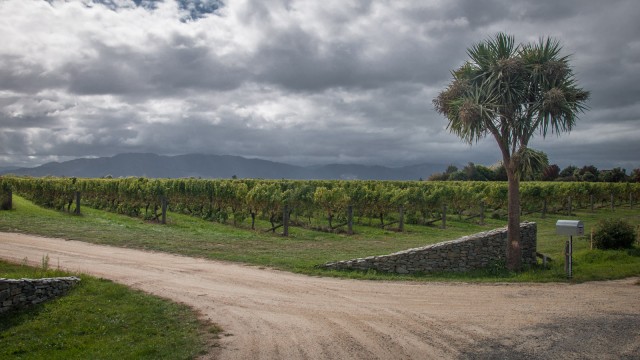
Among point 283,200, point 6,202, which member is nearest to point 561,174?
point 283,200

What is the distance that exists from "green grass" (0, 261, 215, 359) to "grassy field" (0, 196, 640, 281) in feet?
17.5

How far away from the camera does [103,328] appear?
957 centimetres

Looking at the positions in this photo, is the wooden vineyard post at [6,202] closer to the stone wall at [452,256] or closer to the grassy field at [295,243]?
the grassy field at [295,243]

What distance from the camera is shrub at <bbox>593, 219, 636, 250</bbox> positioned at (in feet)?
57.2

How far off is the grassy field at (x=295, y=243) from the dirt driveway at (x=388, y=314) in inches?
44.6

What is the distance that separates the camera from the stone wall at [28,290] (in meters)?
10.5

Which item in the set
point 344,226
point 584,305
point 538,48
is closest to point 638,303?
point 584,305

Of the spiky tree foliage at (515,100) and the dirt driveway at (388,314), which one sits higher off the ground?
the spiky tree foliage at (515,100)

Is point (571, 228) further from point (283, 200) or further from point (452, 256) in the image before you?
point (283, 200)

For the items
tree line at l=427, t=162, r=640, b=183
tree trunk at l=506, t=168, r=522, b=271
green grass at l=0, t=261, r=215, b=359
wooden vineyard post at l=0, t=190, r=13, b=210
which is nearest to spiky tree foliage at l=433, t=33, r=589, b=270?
tree trunk at l=506, t=168, r=522, b=271

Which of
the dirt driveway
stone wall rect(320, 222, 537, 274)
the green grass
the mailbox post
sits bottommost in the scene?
the green grass

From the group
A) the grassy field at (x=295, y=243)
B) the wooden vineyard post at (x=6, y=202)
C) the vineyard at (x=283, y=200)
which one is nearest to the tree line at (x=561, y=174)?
the vineyard at (x=283, y=200)

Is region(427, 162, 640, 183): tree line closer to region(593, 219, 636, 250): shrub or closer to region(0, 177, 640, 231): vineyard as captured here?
region(0, 177, 640, 231): vineyard

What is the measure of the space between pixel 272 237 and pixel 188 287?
1159 centimetres
